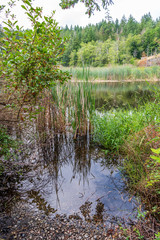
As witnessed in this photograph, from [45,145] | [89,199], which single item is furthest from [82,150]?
[89,199]

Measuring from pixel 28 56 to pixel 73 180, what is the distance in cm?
206

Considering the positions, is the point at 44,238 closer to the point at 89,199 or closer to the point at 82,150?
the point at 89,199

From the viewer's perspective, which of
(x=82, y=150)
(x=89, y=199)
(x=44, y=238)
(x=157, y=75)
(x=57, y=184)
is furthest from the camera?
(x=157, y=75)

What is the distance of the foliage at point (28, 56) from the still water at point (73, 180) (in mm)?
1044

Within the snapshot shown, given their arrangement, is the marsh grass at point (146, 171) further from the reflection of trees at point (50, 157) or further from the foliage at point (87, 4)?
the foliage at point (87, 4)

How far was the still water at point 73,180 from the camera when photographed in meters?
2.06

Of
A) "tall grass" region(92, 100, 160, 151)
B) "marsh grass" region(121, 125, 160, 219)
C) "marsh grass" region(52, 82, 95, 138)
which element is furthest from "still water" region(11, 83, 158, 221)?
"marsh grass" region(52, 82, 95, 138)

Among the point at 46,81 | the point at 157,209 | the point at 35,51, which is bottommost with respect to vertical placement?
the point at 157,209

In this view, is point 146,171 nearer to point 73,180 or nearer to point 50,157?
point 73,180

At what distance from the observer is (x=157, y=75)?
15.7 metres

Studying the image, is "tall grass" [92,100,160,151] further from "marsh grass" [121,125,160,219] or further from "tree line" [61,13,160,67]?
"tree line" [61,13,160,67]

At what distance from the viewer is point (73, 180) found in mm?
2707

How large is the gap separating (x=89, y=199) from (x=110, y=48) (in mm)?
39182

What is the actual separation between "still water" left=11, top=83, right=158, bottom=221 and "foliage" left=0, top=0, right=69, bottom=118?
1044 millimetres
